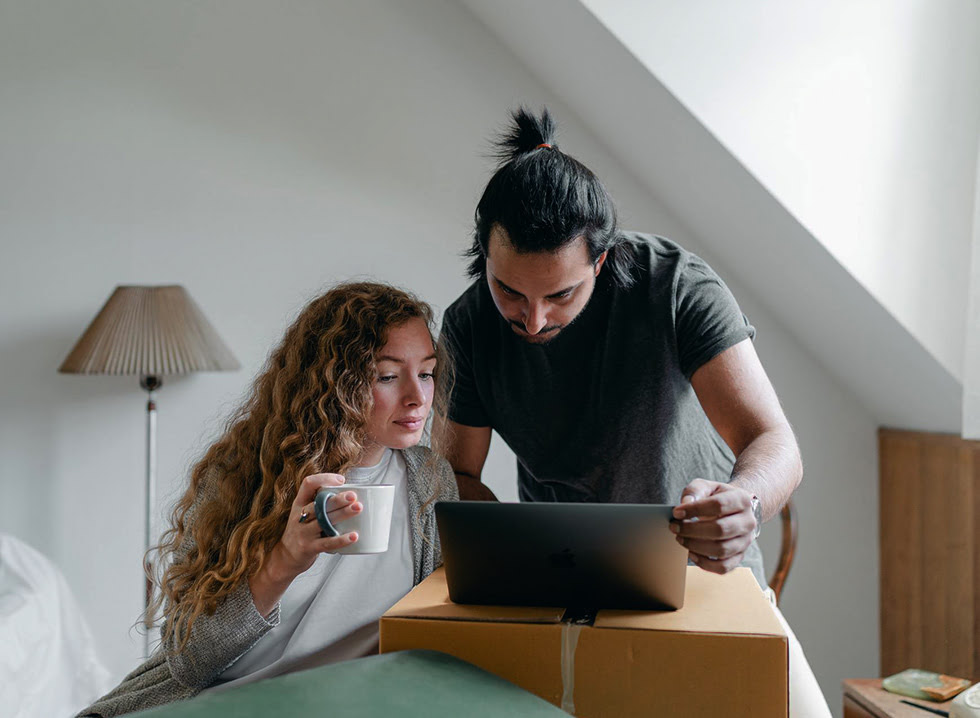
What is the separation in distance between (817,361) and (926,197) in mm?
787

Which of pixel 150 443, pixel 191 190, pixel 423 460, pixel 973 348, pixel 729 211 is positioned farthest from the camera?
pixel 191 190

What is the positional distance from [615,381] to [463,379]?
0.82 ft

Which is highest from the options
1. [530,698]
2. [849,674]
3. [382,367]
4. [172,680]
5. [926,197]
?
[926,197]

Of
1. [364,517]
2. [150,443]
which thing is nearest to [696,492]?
[364,517]

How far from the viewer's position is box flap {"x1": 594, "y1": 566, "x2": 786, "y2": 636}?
0.74 meters

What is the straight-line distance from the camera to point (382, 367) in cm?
120

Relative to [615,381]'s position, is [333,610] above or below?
below

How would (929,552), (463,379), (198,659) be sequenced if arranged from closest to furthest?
(198,659), (463,379), (929,552)

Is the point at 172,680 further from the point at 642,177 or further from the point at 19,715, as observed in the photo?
A: the point at 642,177

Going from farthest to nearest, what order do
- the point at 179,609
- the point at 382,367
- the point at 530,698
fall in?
the point at 382,367
the point at 179,609
the point at 530,698

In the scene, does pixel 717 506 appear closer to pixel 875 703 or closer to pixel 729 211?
pixel 875 703

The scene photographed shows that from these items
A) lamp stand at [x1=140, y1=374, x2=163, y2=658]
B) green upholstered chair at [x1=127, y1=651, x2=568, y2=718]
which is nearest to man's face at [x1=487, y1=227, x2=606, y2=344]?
green upholstered chair at [x1=127, y1=651, x2=568, y2=718]

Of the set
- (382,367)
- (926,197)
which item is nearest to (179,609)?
(382,367)

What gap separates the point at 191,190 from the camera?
2584mm
